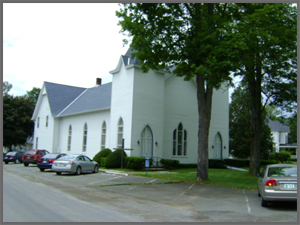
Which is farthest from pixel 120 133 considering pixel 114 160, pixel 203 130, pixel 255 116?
pixel 255 116

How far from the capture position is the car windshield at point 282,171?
34.0 feet

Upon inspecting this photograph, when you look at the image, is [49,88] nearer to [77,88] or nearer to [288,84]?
[77,88]

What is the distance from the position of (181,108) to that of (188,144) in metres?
3.83

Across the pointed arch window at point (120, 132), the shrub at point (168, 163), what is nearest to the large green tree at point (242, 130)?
the shrub at point (168, 163)

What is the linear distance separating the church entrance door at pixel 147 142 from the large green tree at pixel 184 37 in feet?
30.7

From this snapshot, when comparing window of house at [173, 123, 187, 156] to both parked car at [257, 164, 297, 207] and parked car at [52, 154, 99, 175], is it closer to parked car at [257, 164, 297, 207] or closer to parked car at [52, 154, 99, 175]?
parked car at [52, 154, 99, 175]

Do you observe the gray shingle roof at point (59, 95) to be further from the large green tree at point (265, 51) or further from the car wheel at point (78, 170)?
the large green tree at point (265, 51)

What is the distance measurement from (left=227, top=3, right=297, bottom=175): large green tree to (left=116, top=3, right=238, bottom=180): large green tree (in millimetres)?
1064

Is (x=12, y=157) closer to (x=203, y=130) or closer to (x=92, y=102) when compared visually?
(x=92, y=102)

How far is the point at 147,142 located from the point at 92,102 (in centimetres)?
1078

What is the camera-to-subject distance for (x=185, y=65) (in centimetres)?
1877

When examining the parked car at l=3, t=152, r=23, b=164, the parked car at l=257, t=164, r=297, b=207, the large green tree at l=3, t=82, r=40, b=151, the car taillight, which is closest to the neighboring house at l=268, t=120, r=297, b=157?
the large green tree at l=3, t=82, r=40, b=151

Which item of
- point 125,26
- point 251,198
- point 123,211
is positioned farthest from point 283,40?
point 123,211

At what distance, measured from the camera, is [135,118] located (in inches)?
1038
